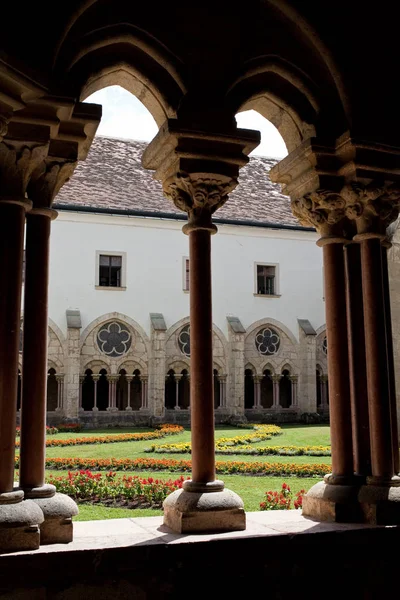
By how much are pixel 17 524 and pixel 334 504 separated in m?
1.70

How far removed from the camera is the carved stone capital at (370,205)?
3.74 meters

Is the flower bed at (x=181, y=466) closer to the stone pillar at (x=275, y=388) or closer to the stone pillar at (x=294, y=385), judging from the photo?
the stone pillar at (x=275, y=388)

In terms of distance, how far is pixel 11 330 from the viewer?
2996 millimetres

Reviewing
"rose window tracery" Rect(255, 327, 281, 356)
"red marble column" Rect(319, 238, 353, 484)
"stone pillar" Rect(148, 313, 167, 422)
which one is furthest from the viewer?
"rose window tracery" Rect(255, 327, 281, 356)

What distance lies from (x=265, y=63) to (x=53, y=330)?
16.6 metres

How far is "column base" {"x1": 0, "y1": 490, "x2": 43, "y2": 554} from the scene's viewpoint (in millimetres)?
2730

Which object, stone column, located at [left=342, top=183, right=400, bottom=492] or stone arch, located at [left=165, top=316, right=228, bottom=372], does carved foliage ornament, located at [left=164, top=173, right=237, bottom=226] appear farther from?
stone arch, located at [left=165, top=316, right=228, bottom=372]

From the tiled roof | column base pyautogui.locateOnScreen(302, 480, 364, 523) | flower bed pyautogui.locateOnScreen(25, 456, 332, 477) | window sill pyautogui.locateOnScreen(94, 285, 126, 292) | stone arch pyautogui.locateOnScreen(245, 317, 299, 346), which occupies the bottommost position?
flower bed pyautogui.locateOnScreen(25, 456, 332, 477)

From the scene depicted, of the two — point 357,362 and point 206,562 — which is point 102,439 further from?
point 206,562

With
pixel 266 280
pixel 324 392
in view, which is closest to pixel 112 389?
pixel 266 280

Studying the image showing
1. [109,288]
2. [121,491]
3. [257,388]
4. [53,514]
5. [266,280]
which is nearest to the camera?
[53,514]

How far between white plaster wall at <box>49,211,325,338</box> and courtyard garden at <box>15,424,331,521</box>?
5.73 metres

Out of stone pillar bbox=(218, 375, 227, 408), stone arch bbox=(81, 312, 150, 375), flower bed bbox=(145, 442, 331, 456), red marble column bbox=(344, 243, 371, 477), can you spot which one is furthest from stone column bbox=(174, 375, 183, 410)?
red marble column bbox=(344, 243, 371, 477)

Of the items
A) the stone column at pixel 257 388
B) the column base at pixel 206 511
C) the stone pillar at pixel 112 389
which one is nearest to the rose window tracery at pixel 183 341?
the stone pillar at pixel 112 389
